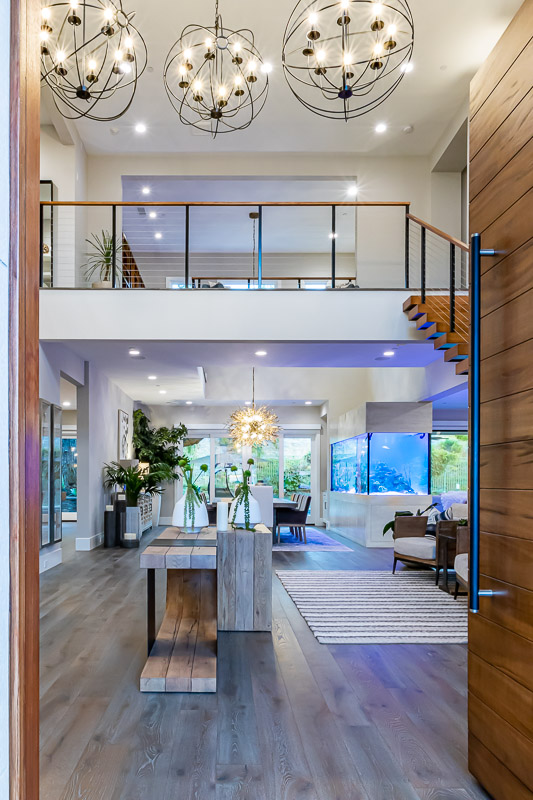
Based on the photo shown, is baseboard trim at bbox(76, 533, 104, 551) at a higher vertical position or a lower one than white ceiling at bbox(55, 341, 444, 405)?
lower

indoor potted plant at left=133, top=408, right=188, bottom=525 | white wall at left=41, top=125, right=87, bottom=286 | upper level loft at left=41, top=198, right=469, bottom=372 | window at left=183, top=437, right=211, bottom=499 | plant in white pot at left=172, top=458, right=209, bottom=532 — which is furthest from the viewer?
window at left=183, top=437, right=211, bottom=499

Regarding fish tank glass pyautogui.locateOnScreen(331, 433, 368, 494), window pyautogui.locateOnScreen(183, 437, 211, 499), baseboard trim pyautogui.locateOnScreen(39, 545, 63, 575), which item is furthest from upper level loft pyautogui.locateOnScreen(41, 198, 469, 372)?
window pyautogui.locateOnScreen(183, 437, 211, 499)

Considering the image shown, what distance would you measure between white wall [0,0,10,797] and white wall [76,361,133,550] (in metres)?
8.84

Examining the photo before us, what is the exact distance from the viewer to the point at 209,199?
1111cm

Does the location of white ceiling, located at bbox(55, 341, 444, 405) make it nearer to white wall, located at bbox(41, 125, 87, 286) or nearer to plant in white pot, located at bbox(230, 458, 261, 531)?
white wall, located at bbox(41, 125, 87, 286)

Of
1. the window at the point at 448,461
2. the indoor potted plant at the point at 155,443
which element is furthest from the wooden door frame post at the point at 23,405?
the window at the point at 448,461

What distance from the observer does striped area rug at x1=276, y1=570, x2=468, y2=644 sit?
482 cm

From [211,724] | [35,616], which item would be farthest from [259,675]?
[35,616]

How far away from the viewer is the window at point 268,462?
15127mm

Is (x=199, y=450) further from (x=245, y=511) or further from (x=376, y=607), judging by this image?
(x=245, y=511)

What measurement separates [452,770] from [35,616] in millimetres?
2367

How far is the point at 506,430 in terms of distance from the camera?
2.20 meters

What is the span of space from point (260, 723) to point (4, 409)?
2.78m

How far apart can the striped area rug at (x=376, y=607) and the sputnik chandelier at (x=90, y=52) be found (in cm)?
415
